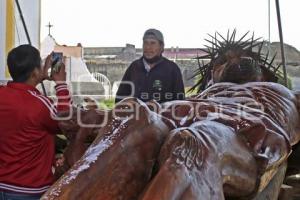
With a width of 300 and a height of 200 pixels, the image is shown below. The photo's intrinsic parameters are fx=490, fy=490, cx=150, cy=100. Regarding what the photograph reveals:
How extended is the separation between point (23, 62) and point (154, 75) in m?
1.39

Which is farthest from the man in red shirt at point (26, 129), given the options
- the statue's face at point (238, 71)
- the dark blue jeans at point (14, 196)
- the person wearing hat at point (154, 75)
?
the person wearing hat at point (154, 75)

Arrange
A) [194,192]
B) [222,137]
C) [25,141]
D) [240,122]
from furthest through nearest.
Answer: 1. [25,141]
2. [240,122]
3. [222,137]
4. [194,192]

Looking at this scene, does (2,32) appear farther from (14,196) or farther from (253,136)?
(253,136)

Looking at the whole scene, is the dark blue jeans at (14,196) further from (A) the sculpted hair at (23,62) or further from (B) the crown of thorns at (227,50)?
A: (B) the crown of thorns at (227,50)

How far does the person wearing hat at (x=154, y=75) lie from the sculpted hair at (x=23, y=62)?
1240mm

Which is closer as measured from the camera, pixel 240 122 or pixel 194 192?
pixel 194 192

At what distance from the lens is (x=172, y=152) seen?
0.99m

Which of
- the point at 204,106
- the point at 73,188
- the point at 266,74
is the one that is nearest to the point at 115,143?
the point at 73,188

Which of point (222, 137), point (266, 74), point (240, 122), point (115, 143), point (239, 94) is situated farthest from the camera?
point (266, 74)

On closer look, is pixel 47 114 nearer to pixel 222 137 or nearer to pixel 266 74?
pixel 222 137

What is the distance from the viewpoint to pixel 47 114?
5.82ft

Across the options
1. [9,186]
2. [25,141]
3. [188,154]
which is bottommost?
[9,186]

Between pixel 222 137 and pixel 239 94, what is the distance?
1.81 ft

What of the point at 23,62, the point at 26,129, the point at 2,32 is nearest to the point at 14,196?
the point at 26,129
